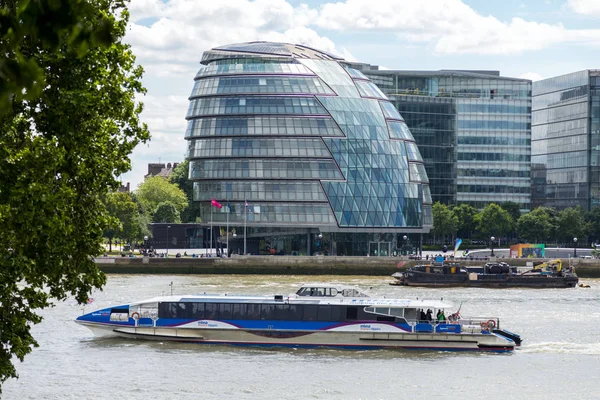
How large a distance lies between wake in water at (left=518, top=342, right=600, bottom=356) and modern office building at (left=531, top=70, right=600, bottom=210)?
113 m

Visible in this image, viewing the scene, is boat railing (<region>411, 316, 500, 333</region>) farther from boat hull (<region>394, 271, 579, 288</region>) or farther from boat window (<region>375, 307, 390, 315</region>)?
boat hull (<region>394, 271, 579, 288</region>)

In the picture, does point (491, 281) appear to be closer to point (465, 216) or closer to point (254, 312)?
point (254, 312)

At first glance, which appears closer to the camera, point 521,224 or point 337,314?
point 337,314

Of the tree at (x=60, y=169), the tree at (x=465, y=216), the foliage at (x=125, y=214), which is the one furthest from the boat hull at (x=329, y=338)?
the tree at (x=465, y=216)

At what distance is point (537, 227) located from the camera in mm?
137125

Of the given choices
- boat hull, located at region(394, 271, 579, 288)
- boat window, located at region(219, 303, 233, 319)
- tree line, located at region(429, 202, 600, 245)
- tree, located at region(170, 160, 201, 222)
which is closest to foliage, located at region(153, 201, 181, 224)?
tree, located at region(170, 160, 201, 222)

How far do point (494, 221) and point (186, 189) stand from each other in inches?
A: 2096

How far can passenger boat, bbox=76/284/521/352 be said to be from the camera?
4350 centimetres

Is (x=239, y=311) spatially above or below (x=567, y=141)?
below

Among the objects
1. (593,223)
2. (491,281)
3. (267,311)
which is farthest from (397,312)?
(593,223)

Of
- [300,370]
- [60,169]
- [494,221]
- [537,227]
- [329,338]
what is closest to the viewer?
[60,169]

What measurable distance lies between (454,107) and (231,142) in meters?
54.0

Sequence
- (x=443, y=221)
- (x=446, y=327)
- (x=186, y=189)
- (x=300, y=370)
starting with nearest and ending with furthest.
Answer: (x=300, y=370), (x=446, y=327), (x=443, y=221), (x=186, y=189)

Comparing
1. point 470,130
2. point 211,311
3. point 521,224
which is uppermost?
point 470,130
